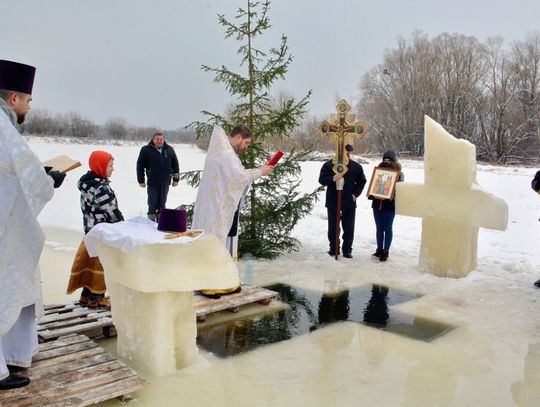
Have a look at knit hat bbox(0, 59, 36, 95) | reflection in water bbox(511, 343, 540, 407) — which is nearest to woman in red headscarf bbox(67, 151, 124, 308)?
knit hat bbox(0, 59, 36, 95)

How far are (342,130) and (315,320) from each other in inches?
152

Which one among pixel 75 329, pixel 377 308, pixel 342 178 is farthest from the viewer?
pixel 342 178

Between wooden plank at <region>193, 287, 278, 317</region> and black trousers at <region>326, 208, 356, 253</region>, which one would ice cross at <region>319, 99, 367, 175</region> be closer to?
black trousers at <region>326, 208, 356, 253</region>

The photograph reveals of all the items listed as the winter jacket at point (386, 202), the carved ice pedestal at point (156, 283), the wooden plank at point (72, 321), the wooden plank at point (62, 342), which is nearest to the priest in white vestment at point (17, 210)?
the wooden plank at point (62, 342)

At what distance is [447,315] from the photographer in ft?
20.8

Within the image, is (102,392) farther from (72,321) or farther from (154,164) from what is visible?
(154,164)

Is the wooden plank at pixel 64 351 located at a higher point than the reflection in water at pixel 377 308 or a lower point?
higher

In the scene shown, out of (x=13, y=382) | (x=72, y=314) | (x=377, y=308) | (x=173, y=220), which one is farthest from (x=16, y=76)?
(x=377, y=308)

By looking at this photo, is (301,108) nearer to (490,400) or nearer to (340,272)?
(340,272)

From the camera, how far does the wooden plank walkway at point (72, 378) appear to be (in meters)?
3.65

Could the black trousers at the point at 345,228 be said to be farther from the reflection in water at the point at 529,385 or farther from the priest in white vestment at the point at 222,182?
the reflection in water at the point at 529,385

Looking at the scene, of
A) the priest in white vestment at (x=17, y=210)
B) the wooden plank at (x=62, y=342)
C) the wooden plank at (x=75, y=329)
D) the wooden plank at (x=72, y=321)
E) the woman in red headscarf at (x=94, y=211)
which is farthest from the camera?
the woman in red headscarf at (x=94, y=211)

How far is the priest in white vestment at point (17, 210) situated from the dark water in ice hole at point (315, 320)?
185 cm

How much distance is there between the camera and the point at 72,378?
13.0ft
